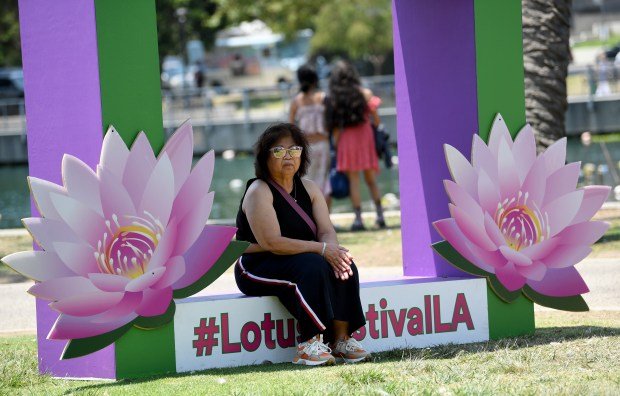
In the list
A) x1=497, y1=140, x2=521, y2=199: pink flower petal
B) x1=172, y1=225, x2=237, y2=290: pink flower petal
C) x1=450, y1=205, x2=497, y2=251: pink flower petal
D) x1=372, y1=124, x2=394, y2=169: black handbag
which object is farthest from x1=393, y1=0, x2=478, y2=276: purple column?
x1=372, y1=124, x2=394, y2=169: black handbag

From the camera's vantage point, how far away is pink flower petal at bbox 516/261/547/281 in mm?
7094

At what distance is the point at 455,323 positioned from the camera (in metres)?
6.97

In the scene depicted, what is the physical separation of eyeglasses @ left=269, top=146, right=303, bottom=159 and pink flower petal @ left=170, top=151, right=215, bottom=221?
1.42 feet

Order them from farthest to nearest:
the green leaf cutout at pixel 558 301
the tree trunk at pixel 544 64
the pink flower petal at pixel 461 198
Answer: the tree trunk at pixel 544 64, the green leaf cutout at pixel 558 301, the pink flower petal at pixel 461 198

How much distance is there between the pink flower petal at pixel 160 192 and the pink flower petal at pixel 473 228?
1.73m

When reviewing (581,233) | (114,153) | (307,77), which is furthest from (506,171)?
(307,77)

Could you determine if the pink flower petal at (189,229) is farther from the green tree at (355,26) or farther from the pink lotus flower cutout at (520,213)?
the green tree at (355,26)

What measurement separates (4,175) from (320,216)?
2478cm

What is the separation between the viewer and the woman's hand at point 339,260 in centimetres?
640

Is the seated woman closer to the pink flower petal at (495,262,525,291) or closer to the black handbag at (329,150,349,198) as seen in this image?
the pink flower petal at (495,262,525,291)

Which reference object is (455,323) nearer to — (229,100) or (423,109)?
(423,109)

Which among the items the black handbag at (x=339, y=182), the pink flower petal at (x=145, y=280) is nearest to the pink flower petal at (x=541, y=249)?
the pink flower petal at (x=145, y=280)

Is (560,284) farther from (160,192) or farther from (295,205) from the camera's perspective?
(160,192)

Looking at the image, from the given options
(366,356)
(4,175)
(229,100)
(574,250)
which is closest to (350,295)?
(366,356)
